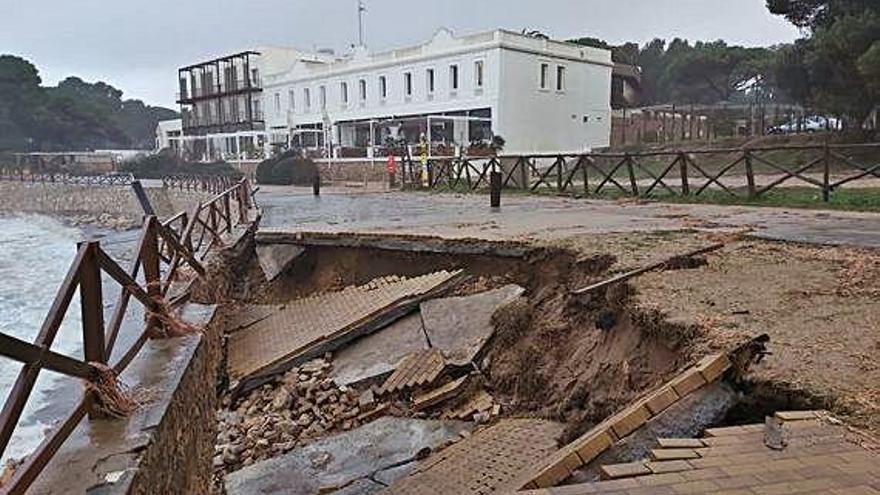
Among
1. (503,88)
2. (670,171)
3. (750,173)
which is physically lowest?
(670,171)

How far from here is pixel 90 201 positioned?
158 ft

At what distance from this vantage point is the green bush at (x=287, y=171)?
121 ft

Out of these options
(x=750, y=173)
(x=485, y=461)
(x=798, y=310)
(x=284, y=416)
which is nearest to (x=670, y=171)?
(x=750, y=173)

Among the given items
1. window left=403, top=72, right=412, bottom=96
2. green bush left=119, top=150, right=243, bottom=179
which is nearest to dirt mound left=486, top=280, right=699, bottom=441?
window left=403, top=72, right=412, bottom=96

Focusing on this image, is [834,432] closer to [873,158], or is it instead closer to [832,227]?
[832,227]

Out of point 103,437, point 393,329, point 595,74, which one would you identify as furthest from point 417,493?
point 595,74

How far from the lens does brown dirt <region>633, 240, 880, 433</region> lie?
157 inches

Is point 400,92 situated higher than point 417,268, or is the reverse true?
point 400,92

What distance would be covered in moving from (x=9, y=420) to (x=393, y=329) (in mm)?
5944

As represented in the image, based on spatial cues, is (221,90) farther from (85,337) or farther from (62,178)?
(85,337)

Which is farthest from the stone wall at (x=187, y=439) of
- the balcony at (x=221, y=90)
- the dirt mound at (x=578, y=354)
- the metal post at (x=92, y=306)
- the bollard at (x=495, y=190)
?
the balcony at (x=221, y=90)

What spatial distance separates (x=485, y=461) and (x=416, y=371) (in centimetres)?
234

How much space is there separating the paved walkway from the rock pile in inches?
135

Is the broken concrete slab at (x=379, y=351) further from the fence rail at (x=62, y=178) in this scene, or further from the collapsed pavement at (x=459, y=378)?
the fence rail at (x=62, y=178)
